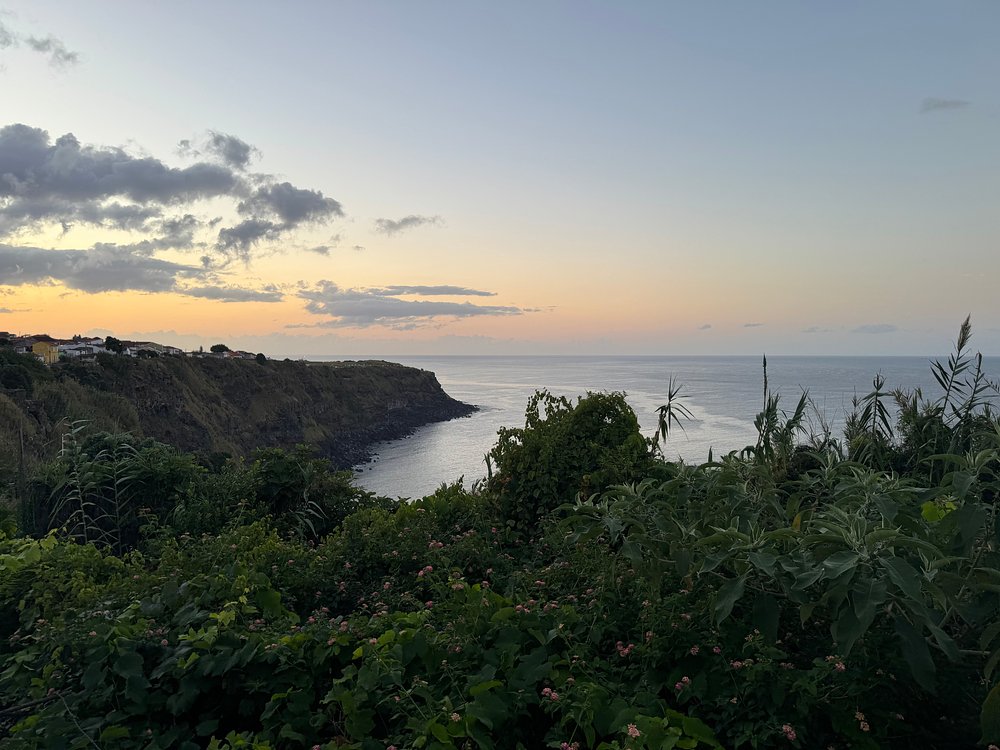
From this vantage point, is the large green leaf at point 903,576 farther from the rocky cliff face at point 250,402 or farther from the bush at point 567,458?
the rocky cliff face at point 250,402

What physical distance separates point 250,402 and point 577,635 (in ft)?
169

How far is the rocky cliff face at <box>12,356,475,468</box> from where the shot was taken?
35.5 m

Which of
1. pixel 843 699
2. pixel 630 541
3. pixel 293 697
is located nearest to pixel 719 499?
pixel 630 541

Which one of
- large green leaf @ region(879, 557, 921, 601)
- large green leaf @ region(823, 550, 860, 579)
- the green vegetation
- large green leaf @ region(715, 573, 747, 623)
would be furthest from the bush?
large green leaf @ region(879, 557, 921, 601)

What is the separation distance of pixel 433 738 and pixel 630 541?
3.86 ft

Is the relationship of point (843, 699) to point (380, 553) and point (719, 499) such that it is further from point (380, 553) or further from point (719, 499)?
point (380, 553)

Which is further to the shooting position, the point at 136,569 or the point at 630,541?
the point at 136,569

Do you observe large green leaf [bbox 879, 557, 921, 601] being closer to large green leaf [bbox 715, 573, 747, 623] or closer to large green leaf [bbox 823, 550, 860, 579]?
large green leaf [bbox 823, 550, 860, 579]

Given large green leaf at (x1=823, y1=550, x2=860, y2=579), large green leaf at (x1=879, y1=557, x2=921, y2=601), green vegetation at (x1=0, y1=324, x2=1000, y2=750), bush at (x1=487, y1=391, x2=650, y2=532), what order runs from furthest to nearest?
bush at (x1=487, y1=391, x2=650, y2=532)
green vegetation at (x1=0, y1=324, x2=1000, y2=750)
large green leaf at (x1=823, y1=550, x2=860, y2=579)
large green leaf at (x1=879, y1=557, x2=921, y2=601)

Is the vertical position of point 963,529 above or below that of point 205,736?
above

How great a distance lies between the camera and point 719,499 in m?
3.23

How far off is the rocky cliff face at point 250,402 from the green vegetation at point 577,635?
76.1 ft

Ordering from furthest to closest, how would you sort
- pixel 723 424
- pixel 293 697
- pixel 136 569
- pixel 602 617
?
pixel 723 424 < pixel 136 569 < pixel 602 617 < pixel 293 697

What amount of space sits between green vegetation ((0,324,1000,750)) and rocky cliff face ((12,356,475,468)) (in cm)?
2320
